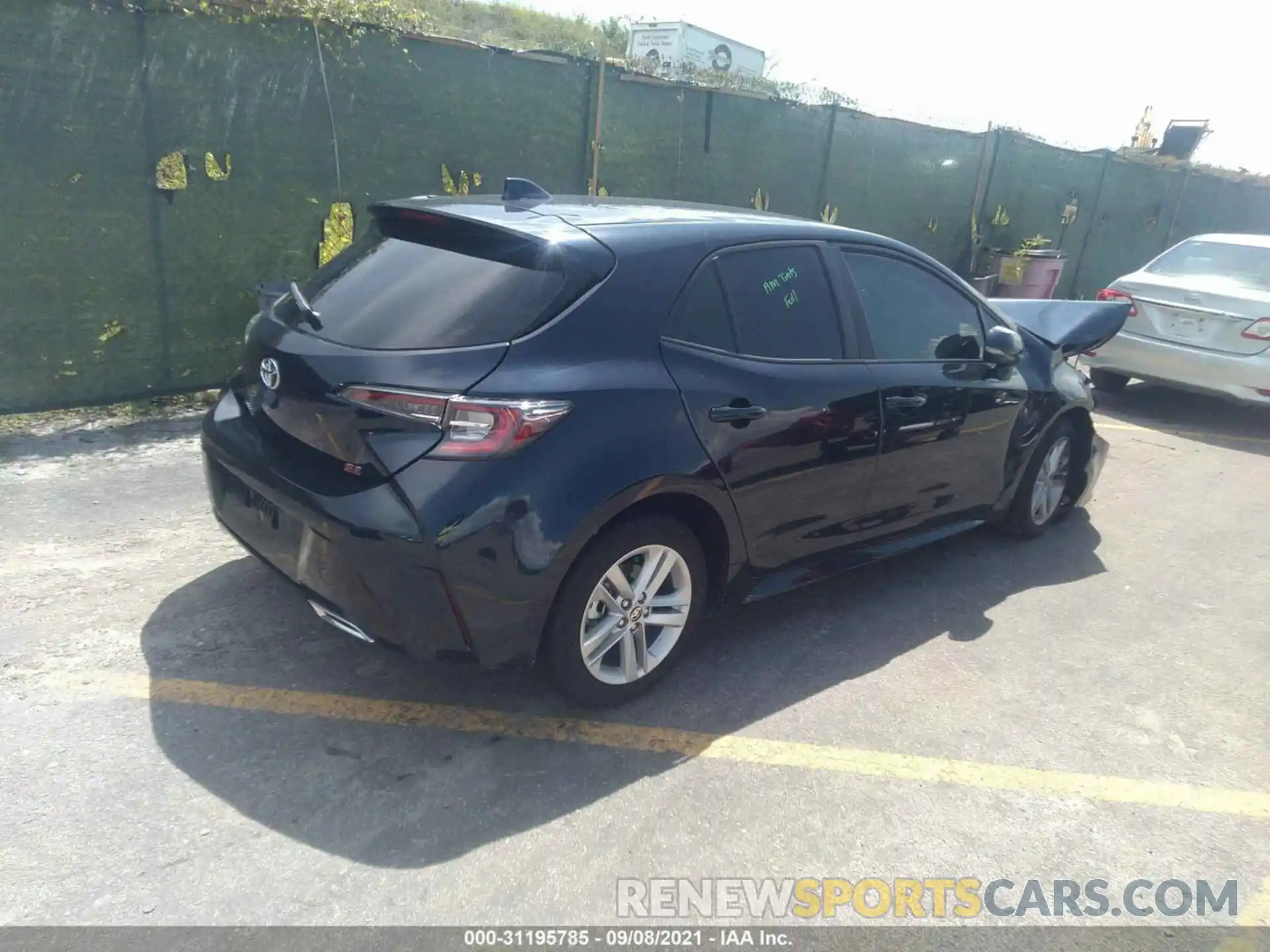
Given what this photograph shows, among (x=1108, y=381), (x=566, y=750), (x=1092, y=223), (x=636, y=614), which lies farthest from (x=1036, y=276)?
(x=566, y=750)

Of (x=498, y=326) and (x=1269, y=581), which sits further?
(x=1269, y=581)

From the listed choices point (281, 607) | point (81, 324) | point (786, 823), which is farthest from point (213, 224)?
point (786, 823)

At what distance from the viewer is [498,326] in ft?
9.39

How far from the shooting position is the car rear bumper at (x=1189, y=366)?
742cm

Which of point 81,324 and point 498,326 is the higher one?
point 498,326

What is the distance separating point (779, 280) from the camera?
3607mm

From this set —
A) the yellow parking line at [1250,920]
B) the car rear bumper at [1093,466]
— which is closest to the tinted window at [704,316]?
the yellow parking line at [1250,920]

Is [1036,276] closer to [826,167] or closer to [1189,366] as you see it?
[826,167]

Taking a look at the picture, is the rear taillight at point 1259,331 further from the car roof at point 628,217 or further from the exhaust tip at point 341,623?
the exhaust tip at point 341,623

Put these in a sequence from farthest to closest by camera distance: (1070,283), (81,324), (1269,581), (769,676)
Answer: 1. (1070,283)
2. (81,324)
3. (1269,581)
4. (769,676)

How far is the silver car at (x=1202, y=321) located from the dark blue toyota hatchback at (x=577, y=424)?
15.2 feet

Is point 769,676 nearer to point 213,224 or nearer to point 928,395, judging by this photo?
point 928,395

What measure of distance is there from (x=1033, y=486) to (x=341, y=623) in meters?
3.70

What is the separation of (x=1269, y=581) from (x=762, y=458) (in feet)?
10.8
